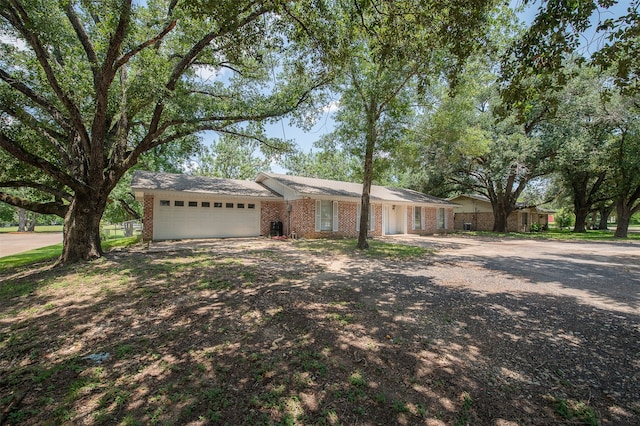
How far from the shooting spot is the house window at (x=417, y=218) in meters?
20.5

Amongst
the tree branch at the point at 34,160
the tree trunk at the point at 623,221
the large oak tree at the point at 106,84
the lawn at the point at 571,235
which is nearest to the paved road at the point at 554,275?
the large oak tree at the point at 106,84

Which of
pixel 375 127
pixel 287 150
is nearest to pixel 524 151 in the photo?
pixel 375 127

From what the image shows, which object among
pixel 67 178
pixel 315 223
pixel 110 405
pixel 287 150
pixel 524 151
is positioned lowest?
pixel 110 405

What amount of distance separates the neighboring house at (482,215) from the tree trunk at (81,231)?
28322mm

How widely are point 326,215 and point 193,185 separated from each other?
738 cm

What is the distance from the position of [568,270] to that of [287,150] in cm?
1068

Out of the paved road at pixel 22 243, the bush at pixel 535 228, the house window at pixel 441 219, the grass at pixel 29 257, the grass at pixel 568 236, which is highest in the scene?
the house window at pixel 441 219

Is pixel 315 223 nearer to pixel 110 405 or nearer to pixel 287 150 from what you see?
pixel 287 150

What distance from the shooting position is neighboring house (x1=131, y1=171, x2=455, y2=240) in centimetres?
1362

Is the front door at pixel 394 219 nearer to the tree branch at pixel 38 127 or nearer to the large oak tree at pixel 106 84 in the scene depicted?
the large oak tree at pixel 106 84

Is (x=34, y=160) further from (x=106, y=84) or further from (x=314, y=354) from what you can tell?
(x=314, y=354)

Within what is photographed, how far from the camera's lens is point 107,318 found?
4.18m

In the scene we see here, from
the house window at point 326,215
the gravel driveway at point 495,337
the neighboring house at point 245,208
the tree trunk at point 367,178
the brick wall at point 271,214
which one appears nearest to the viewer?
the gravel driveway at point 495,337

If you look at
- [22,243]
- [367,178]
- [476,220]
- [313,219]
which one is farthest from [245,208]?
[476,220]
